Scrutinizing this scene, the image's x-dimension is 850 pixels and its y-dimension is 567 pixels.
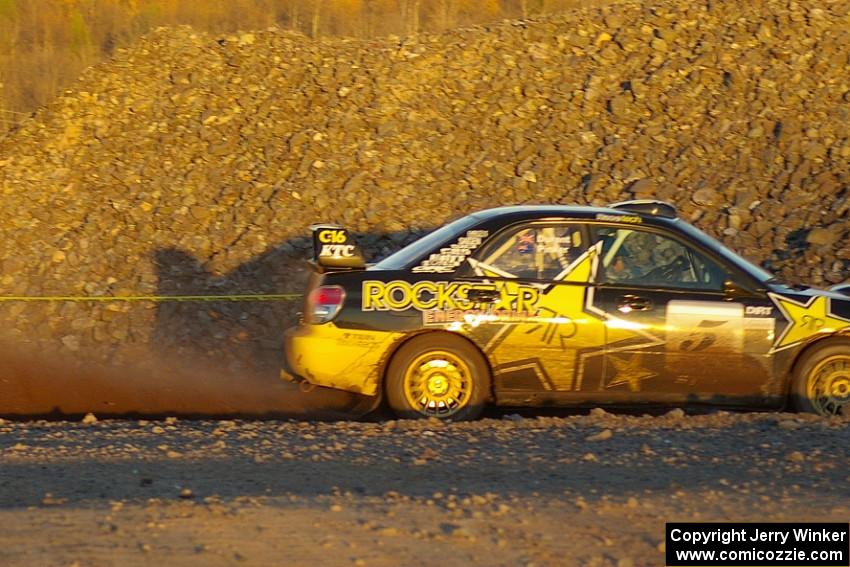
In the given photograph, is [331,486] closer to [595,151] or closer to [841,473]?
[841,473]

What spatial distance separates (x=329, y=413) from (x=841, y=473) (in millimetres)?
4461

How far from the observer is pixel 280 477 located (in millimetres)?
6309

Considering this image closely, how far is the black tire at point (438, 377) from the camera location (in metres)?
8.16

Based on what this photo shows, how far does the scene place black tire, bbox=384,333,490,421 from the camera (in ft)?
Result: 26.8

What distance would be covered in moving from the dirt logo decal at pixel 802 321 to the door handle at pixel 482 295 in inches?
74.7

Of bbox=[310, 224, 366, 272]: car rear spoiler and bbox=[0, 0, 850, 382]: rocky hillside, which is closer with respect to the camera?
bbox=[310, 224, 366, 272]: car rear spoiler

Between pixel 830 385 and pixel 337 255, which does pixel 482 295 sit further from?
pixel 830 385

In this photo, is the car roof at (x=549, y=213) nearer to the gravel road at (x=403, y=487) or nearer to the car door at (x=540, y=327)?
the car door at (x=540, y=327)

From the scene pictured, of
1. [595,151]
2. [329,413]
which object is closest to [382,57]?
[595,151]

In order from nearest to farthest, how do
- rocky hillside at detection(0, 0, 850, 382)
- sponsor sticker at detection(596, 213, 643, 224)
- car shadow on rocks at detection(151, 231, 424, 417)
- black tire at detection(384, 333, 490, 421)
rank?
1. black tire at detection(384, 333, 490, 421)
2. sponsor sticker at detection(596, 213, 643, 224)
3. car shadow on rocks at detection(151, 231, 424, 417)
4. rocky hillside at detection(0, 0, 850, 382)

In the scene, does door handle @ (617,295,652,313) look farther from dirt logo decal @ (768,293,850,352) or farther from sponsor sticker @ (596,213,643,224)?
dirt logo decal @ (768,293,850,352)

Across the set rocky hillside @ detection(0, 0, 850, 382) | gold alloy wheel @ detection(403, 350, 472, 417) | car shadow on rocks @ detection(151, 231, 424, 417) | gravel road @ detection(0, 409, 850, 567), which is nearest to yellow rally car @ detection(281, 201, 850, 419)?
gold alloy wheel @ detection(403, 350, 472, 417)

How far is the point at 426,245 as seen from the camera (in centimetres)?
858

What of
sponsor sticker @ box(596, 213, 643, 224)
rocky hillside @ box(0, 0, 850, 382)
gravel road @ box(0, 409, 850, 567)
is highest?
rocky hillside @ box(0, 0, 850, 382)
